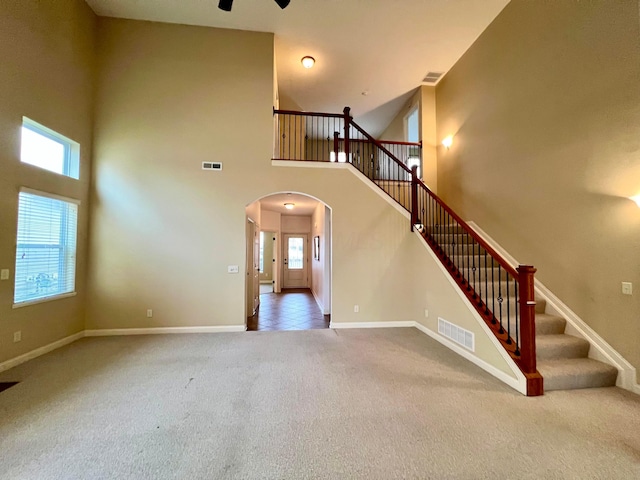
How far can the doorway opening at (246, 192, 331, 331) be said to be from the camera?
18.7 feet

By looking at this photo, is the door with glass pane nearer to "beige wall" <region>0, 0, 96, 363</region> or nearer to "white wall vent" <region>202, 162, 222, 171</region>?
"white wall vent" <region>202, 162, 222, 171</region>

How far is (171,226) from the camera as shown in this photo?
4.66 meters

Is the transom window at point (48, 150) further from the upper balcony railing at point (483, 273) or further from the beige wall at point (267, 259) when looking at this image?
the beige wall at point (267, 259)

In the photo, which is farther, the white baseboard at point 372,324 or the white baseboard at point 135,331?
the white baseboard at point 372,324

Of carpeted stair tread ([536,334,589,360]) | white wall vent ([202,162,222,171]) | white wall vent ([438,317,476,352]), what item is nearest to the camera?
carpeted stair tread ([536,334,589,360])

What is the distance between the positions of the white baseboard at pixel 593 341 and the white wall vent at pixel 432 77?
4965 mm

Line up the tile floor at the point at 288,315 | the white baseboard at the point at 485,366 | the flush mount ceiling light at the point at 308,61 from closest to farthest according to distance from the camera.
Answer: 1. the white baseboard at the point at 485,366
2. the tile floor at the point at 288,315
3. the flush mount ceiling light at the point at 308,61

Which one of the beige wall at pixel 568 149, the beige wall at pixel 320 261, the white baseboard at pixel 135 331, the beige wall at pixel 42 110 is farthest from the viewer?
the beige wall at pixel 320 261

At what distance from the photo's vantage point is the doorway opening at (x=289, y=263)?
18.7 feet

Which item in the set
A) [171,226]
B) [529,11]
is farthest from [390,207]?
[171,226]

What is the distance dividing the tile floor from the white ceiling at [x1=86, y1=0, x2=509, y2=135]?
5.46m

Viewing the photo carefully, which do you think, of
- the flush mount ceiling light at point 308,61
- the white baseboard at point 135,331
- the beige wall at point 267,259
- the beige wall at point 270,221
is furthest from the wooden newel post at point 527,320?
the beige wall at point 267,259

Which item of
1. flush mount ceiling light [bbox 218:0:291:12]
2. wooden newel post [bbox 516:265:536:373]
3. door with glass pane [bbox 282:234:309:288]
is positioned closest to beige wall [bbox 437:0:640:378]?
wooden newel post [bbox 516:265:536:373]

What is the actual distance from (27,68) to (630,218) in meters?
7.18
